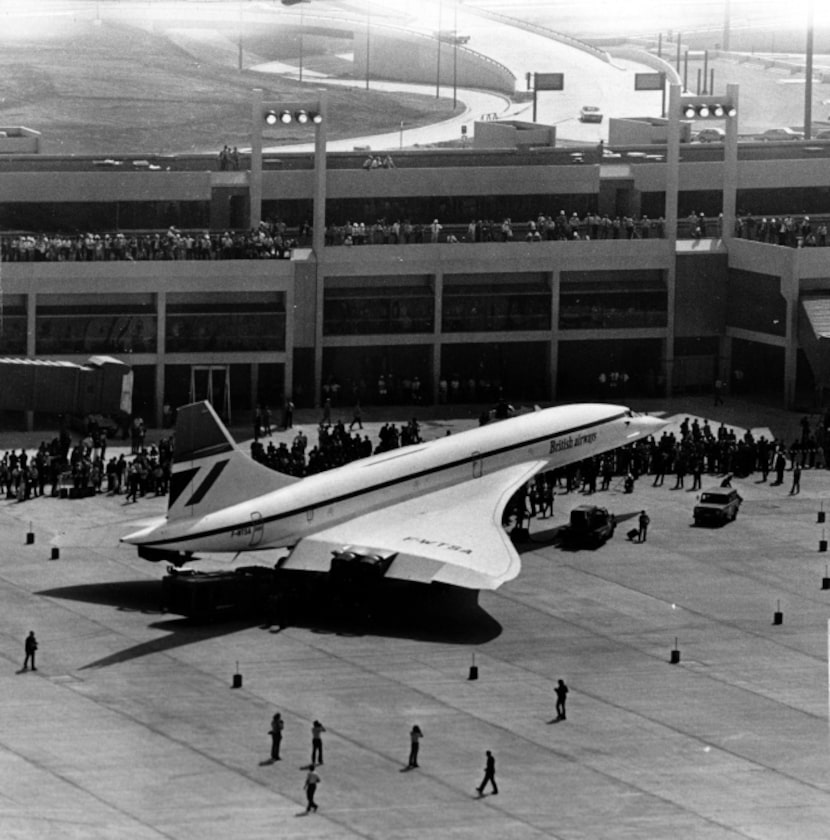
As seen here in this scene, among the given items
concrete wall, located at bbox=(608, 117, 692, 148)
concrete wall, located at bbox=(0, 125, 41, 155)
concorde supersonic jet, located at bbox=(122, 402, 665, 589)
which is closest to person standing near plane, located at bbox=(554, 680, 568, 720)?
concorde supersonic jet, located at bbox=(122, 402, 665, 589)

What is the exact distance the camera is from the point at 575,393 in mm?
117250

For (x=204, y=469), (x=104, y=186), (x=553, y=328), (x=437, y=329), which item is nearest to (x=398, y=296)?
(x=437, y=329)

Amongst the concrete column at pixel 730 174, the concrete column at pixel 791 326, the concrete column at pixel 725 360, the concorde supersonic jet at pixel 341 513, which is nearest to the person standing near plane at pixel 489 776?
the concorde supersonic jet at pixel 341 513

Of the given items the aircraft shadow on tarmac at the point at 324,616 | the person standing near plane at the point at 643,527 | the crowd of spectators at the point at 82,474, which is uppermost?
the crowd of spectators at the point at 82,474

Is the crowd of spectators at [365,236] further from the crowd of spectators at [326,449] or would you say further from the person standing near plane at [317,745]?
the person standing near plane at [317,745]

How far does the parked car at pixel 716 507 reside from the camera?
296ft

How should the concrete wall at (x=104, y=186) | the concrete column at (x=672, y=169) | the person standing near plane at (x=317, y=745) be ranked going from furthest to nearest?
the concrete column at (x=672, y=169)
the concrete wall at (x=104, y=186)
the person standing near plane at (x=317, y=745)

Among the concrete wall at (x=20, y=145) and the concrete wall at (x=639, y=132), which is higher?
the concrete wall at (x=639, y=132)

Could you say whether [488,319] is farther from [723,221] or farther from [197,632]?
[197,632]

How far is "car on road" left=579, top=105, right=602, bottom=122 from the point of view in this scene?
168750mm

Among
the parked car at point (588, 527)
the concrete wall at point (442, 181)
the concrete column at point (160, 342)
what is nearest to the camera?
the parked car at point (588, 527)

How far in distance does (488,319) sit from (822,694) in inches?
1906

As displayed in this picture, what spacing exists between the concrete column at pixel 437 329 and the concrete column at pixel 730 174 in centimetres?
1494

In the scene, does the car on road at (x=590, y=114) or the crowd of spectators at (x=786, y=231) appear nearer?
the crowd of spectators at (x=786, y=231)
